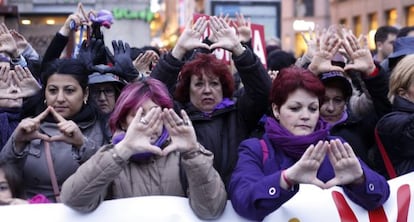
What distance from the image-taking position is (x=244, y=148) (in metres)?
3.99

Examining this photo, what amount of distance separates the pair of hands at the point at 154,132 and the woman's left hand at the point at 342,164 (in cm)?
60

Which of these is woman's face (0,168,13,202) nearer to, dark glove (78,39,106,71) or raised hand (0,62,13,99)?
raised hand (0,62,13,99)

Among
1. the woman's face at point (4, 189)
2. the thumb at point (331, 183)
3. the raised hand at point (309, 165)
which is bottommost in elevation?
the woman's face at point (4, 189)

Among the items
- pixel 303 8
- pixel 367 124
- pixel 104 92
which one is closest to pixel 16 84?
pixel 104 92

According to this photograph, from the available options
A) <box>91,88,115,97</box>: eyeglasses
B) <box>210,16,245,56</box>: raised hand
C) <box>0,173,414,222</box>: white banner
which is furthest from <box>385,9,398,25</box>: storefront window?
<box>0,173,414,222</box>: white banner

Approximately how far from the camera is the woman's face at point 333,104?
15.9 ft

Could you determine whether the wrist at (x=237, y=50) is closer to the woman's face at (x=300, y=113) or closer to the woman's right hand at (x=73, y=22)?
the woman's face at (x=300, y=113)

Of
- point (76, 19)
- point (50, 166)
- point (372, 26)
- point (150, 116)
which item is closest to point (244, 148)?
point (150, 116)

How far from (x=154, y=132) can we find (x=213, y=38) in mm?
1256

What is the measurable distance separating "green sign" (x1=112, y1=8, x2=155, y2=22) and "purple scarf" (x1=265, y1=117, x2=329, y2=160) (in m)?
19.3

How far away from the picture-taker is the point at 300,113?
4000 mm

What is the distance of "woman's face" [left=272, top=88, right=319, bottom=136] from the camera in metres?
3.97

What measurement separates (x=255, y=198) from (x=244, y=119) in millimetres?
1175

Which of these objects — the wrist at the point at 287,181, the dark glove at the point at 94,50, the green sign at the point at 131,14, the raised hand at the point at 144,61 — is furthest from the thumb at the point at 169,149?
the green sign at the point at 131,14
